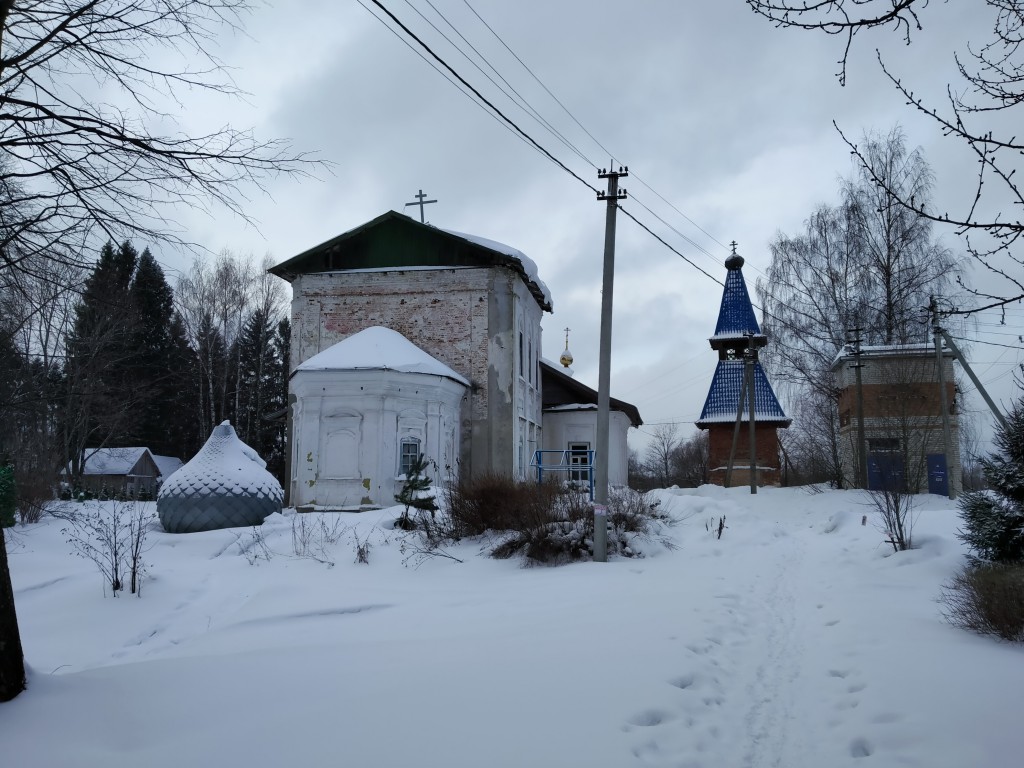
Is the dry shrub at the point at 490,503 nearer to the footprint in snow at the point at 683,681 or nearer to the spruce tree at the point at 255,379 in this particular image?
the footprint in snow at the point at 683,681

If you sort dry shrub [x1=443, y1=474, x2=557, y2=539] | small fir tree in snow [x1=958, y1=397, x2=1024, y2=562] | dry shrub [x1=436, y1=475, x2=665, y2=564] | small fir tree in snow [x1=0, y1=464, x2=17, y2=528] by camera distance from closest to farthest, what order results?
small fir tree in snow [x1=958, y1=397, x2=1024, y2=562] → dry shrub [x1=436, y1=475, x2=665, y2=564] → dry shrub [x1=443, y1=474, x2=557, y2=539] → small fir tree in snow [x1=0, y1=464, x2=17, y2=528]

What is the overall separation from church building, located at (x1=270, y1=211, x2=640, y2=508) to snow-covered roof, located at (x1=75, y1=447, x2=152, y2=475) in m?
26.6

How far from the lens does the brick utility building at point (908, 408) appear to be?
23.6 m

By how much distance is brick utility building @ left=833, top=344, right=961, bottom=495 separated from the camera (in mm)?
23578

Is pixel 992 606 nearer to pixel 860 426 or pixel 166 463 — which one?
pixel 860 426

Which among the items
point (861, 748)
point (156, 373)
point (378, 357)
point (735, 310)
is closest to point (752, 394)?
point (735, 310)

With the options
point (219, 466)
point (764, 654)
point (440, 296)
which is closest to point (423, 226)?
point (440, 296)

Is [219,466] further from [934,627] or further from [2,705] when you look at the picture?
[934,627]

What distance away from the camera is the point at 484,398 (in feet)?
71.2

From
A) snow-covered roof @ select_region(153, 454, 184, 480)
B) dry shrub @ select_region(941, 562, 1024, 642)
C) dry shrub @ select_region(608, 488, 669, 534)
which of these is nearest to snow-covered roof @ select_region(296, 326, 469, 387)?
dry shrub @ select_region(608, 488, 669, 534)

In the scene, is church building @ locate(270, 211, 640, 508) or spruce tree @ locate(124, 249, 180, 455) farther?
spruce tree @ locate(124, 249, 180, 455)

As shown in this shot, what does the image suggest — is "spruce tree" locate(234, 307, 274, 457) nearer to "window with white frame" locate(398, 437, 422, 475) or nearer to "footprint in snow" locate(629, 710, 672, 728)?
"window with white frame" locate(398, 437, 422, 475)

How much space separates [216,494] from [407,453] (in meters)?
5.86

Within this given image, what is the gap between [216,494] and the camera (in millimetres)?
14172
